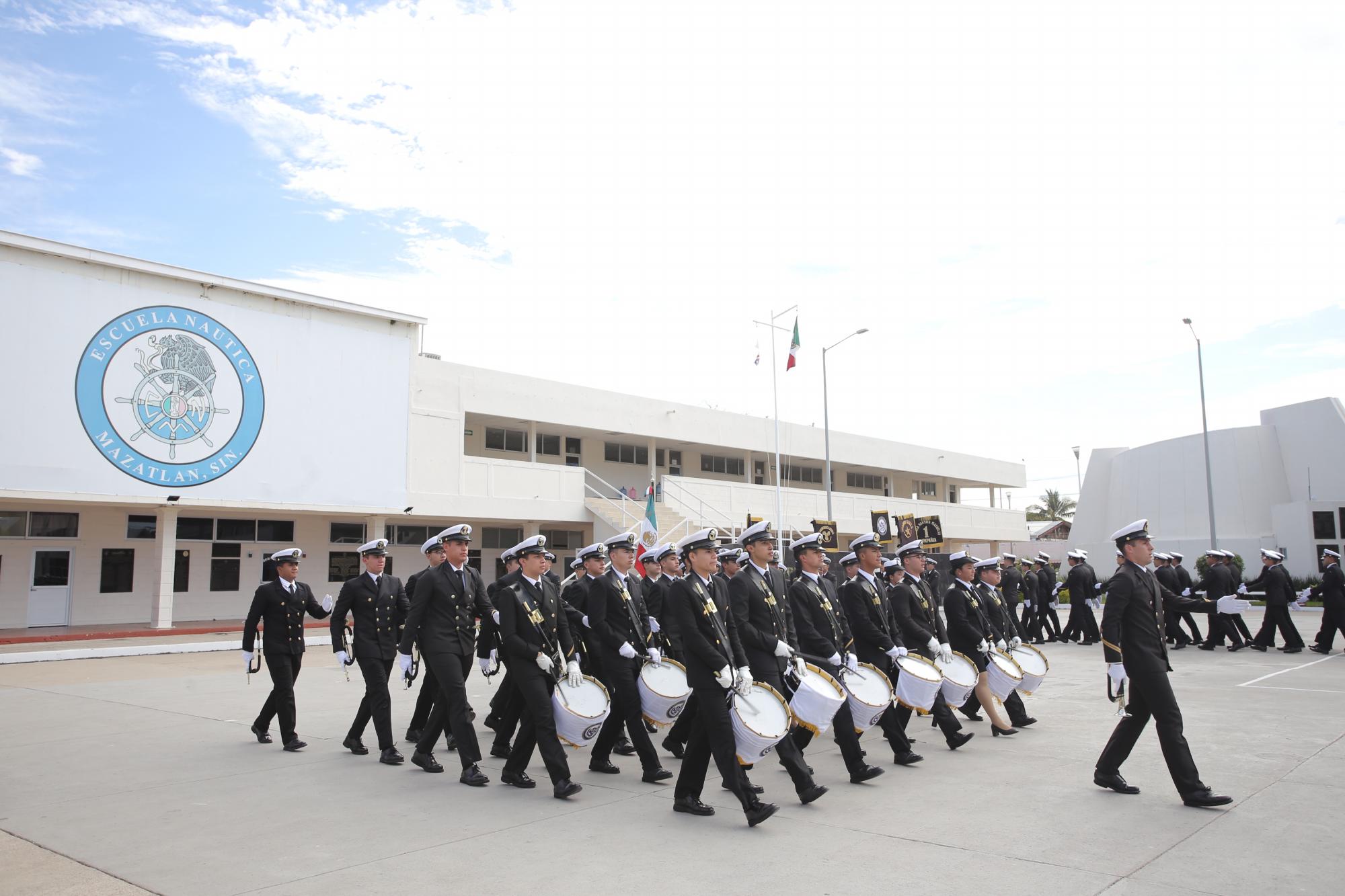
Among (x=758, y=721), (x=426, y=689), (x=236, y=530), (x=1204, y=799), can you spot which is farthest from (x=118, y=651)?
(x=1204, y=799)

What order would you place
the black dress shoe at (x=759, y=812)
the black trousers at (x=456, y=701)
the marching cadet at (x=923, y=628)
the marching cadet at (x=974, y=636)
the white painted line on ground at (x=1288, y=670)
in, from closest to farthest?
the black dress shoe at (x=759, y=812) → the black trousers at (x=456, y=701) → the marching cadet at (x=923, y=628) → the marching cadet at (x=974, y=636) → the white painted line on ground at (x=1288, y=670)

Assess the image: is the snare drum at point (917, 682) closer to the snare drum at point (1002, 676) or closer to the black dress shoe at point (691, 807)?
the snare drum at point (1002, 676)

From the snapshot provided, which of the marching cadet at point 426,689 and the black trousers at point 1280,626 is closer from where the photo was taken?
the marching cadet at point 426,689

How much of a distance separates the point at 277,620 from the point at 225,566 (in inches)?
748

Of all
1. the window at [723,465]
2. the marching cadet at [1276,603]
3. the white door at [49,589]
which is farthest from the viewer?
the window at [723,465]

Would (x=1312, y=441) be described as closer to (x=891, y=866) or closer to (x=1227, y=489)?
(x=1227, y=489)

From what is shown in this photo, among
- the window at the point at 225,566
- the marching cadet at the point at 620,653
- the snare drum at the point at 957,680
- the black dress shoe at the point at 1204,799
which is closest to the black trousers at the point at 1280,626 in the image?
the snare drum at the point at 957,680

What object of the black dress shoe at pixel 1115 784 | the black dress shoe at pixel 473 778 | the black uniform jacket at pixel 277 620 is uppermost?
the black uniform jacket at pixel 277 620

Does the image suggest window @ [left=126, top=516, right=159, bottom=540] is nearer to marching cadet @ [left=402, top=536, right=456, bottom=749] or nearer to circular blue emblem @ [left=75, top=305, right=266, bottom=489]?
circular blue emblem @ [left=75, top=305, right=266, bottom=489]

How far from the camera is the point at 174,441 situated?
74.6ft

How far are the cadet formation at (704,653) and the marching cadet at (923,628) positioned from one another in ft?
0.07

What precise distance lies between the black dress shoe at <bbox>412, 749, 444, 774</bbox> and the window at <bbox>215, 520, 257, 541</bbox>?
A: 20.7m

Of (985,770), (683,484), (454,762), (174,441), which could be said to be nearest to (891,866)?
(985,770)

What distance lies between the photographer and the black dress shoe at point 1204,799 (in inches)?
256
